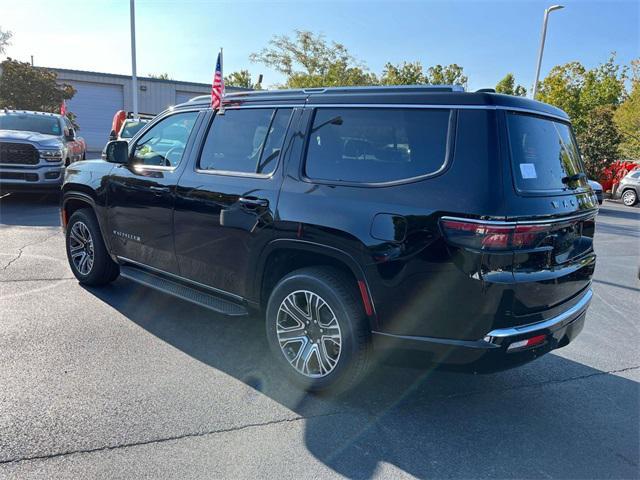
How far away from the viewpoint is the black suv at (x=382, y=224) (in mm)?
2609

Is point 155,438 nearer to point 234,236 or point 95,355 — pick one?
point 95,355

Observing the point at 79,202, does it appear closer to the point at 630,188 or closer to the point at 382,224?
the point at 382,224

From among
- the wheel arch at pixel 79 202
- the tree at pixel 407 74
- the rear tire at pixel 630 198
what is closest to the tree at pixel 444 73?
the tree at pixel 407 74

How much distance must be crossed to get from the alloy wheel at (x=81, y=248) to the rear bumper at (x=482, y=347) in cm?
357

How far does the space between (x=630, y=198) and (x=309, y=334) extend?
20767 millimetres

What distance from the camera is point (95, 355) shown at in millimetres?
3656

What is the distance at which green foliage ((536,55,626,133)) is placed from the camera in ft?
92.6

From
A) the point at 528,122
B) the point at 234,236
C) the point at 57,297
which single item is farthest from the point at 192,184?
the point at 528,122

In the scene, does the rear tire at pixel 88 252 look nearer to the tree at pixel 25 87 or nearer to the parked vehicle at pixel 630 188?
the tree at pixel 25 87

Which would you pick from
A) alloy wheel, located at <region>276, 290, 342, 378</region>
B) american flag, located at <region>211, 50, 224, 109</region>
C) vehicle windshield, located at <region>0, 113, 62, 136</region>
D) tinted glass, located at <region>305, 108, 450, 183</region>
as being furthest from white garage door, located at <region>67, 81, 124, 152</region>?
alloy wheel, located at <region>276, 290, 342, 378</region>

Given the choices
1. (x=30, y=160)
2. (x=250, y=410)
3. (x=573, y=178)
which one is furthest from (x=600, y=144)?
(x=250, y=410)

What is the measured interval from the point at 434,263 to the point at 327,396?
126 cm

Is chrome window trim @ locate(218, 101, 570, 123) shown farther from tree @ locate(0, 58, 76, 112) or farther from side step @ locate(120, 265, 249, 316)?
tree @ locate(0, 58, 76, 112)

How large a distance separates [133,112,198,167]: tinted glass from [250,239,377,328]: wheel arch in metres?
1.37
